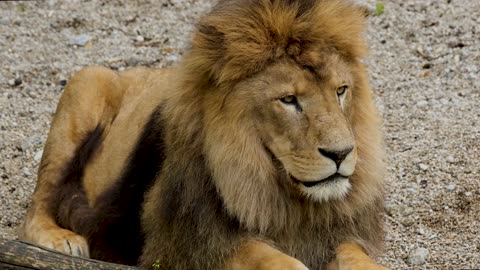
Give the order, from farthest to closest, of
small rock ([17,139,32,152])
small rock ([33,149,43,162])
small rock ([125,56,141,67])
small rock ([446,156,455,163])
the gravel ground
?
small rock ([125,56,141,67]) < small rock ([17,139,32,152]) < small rock ([33,149,43,162]) < small rock ([446,156,455,163]) < the gravel ground

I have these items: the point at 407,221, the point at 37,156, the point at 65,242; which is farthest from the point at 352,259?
the point at 37,156

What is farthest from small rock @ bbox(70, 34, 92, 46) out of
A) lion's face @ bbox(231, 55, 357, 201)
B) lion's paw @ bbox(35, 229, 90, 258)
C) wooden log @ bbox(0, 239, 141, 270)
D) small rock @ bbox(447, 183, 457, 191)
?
lion's face @ bbox(231, 55, 357, 201)

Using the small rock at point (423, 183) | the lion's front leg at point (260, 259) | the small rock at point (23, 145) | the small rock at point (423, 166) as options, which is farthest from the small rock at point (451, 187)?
the small rock at point (23, 145)

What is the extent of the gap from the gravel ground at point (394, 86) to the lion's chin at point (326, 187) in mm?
863

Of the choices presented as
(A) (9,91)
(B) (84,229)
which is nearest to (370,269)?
(B) (84,229)

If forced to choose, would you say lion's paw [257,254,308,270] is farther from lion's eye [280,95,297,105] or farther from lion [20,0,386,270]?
lion's eye [280,95,297,105]

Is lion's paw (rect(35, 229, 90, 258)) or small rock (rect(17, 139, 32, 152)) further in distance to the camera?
small rock (rect(17, 139, 32, 152))

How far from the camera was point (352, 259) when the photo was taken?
3.98 metres

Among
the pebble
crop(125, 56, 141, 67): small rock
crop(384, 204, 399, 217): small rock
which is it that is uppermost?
crop(384, 204, 399, 217): small rock

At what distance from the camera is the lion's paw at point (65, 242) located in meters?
4.75

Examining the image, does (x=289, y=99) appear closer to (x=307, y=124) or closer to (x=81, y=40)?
(x=307, y=124)

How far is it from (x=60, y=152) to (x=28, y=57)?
2557 mm

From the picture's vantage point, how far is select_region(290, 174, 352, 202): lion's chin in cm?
376

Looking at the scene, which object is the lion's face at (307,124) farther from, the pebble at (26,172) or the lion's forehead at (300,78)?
the pebble at (26,172)
